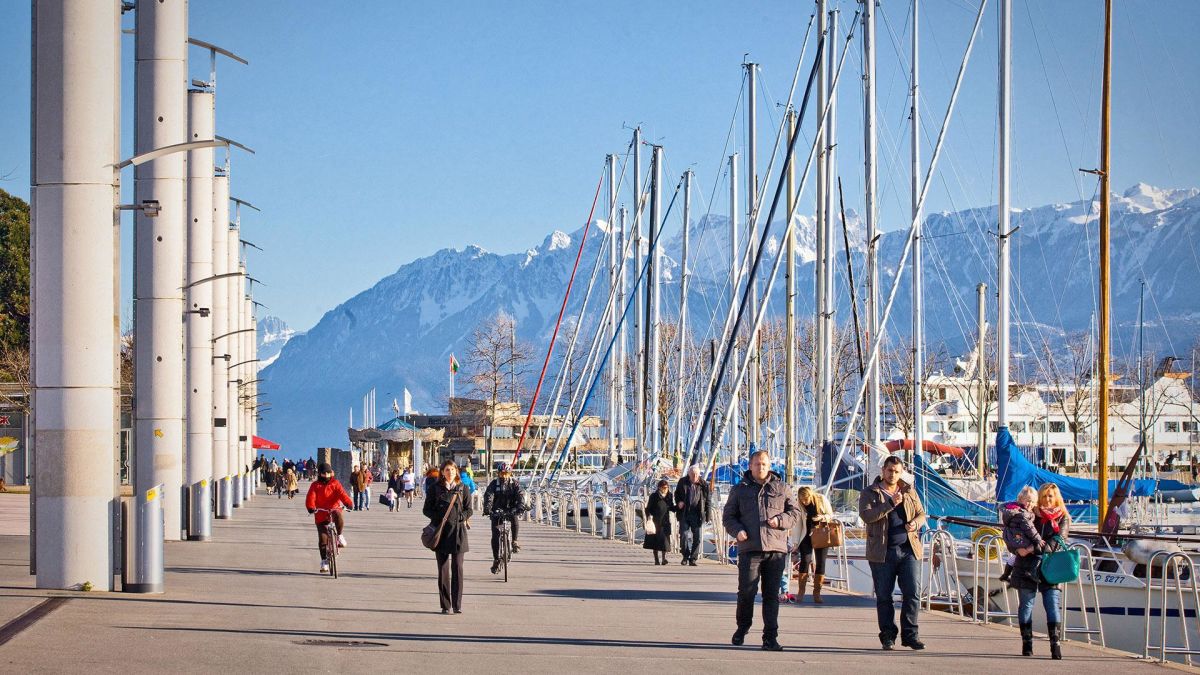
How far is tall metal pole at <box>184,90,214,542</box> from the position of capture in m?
34.7

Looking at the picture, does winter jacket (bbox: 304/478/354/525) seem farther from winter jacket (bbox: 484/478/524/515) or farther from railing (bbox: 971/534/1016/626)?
railing (bbox: 971/534/1016/626)

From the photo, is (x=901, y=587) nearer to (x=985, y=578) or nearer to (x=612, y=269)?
(x=985, y=578)

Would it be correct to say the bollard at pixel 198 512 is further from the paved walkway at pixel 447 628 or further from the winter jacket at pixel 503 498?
the winter jacket at pixel 503 498

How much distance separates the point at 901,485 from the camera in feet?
50.3

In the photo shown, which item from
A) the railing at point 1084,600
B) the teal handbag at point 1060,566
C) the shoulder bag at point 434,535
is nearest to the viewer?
the teal handbag at point 1060,566

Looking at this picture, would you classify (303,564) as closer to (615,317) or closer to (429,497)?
(429,497)

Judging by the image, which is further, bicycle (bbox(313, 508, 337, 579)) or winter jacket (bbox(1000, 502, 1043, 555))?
bicycle (bbox(313, 508, 337, 579))

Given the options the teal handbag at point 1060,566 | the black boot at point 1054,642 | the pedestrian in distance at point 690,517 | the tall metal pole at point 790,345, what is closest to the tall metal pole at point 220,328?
the tall metal pole at point 790,345

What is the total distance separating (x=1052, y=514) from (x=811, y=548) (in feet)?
20.5

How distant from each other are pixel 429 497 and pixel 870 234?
67.0 ft

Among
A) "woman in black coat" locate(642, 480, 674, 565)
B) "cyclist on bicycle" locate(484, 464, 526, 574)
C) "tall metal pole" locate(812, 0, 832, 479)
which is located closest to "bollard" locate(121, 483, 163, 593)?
"cyclist on bicycle" locate(484, 464, 526, 574)

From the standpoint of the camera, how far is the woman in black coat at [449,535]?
1795 centimetres

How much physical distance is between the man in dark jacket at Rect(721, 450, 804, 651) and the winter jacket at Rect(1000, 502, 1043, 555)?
2.04m

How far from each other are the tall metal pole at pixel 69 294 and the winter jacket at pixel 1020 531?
10363mm
